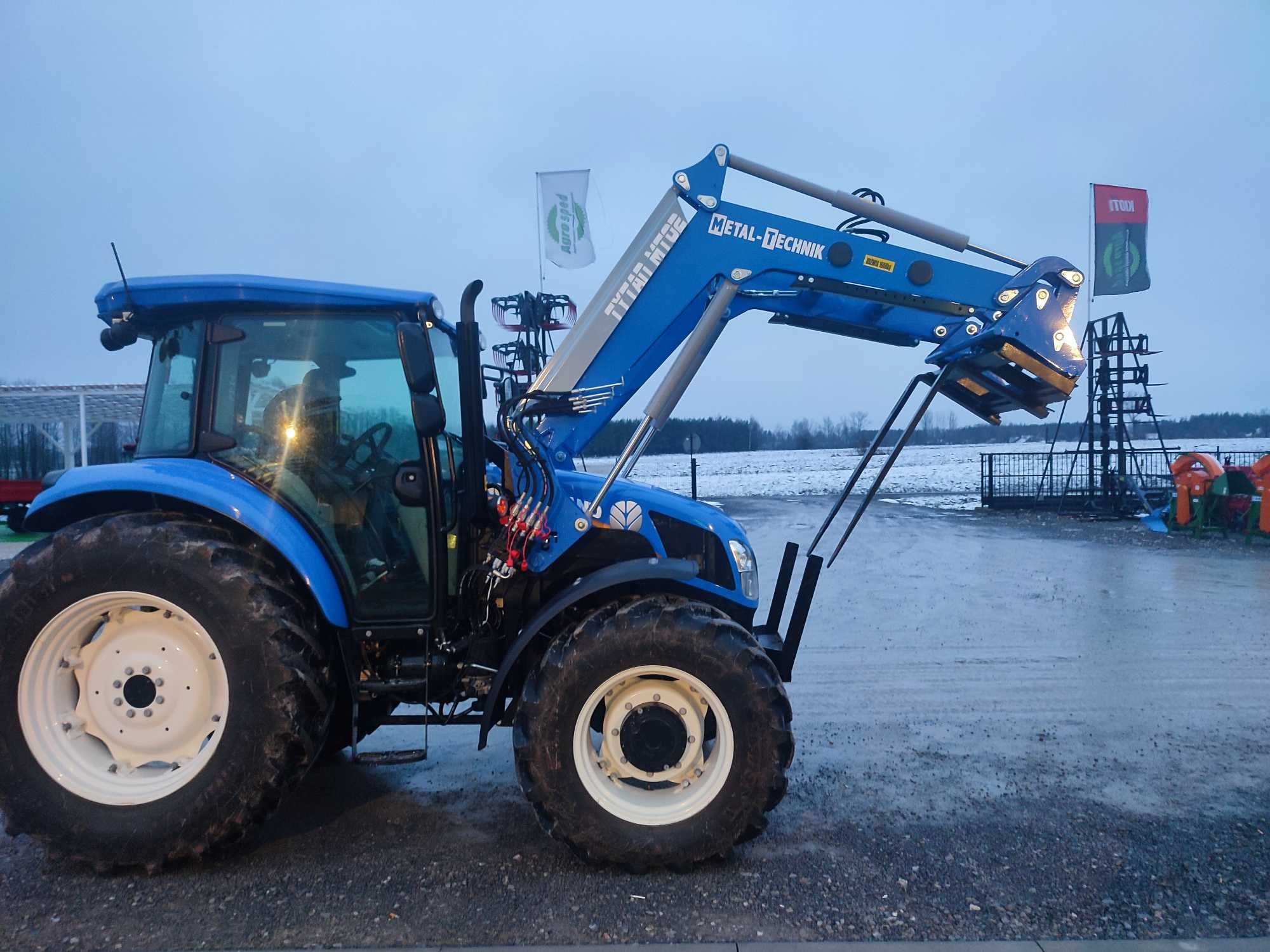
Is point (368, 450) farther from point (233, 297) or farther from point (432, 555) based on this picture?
point (233, 297)

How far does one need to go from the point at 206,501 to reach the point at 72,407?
2051cm

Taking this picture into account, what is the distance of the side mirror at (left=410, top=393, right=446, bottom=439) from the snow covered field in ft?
38.2

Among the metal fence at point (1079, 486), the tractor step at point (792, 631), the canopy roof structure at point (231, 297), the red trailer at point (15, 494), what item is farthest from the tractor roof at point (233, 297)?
the metal fence at point (1079, 486)

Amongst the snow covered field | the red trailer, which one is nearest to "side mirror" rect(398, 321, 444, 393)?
the snow covered field

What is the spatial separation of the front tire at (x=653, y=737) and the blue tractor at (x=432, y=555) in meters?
0.01

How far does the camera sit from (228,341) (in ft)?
11.7

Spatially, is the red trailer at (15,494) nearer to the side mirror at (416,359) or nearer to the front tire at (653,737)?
the side mirror at (416,359)

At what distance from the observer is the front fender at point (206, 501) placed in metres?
3.33

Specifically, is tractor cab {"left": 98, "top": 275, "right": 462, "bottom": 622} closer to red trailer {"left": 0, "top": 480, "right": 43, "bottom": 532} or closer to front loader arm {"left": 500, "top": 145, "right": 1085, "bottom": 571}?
front loader arm {"left": 500, "top": 145, "right": 1085, "bottom": 571}

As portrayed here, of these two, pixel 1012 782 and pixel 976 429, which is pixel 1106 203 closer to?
pixel 1012 782

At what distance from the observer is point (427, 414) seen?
3340mm

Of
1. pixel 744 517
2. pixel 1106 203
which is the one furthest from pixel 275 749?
pixel 1106 203

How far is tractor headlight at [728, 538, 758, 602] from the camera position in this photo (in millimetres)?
3902

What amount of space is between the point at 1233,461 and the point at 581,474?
97.5 ft
